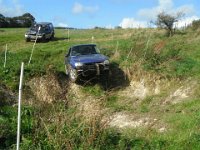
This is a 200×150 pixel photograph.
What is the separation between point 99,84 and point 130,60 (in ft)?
7.44

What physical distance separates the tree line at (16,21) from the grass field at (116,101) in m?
40.4

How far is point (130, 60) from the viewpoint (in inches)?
1004

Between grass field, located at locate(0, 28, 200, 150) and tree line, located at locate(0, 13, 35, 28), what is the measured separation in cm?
4037

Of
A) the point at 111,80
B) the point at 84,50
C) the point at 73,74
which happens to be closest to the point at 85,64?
the point at 73,74

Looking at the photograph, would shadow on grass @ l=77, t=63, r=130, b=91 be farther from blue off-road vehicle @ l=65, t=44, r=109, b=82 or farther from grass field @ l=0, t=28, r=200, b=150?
blue off-road vehicle @ l=65, t=44, r=109, b=82

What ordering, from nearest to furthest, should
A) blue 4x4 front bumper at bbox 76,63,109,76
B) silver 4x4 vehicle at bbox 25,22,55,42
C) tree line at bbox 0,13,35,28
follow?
blue 4x4 front bumper at bbox 76,63,109,76
silver 4x4 vehicle at bbox 25,22,55,42
tree line at bbox 0,13,35,28

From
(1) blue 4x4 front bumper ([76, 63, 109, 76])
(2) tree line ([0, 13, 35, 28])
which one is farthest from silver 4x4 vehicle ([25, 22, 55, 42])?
(2) tree line ([0, 13, 35, 28])

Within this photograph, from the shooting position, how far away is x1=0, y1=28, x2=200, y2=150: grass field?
13.3 metres

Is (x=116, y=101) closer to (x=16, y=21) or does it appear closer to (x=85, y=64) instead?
(x=85, y=64)

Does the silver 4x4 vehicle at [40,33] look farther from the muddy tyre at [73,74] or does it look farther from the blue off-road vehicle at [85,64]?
the muddy tyre at [73,74]

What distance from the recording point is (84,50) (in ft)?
81.1

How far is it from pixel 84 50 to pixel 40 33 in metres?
15.8

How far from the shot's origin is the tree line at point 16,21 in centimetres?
7073

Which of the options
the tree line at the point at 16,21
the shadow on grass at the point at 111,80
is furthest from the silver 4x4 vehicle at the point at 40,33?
the tree line at the point at 16,21
